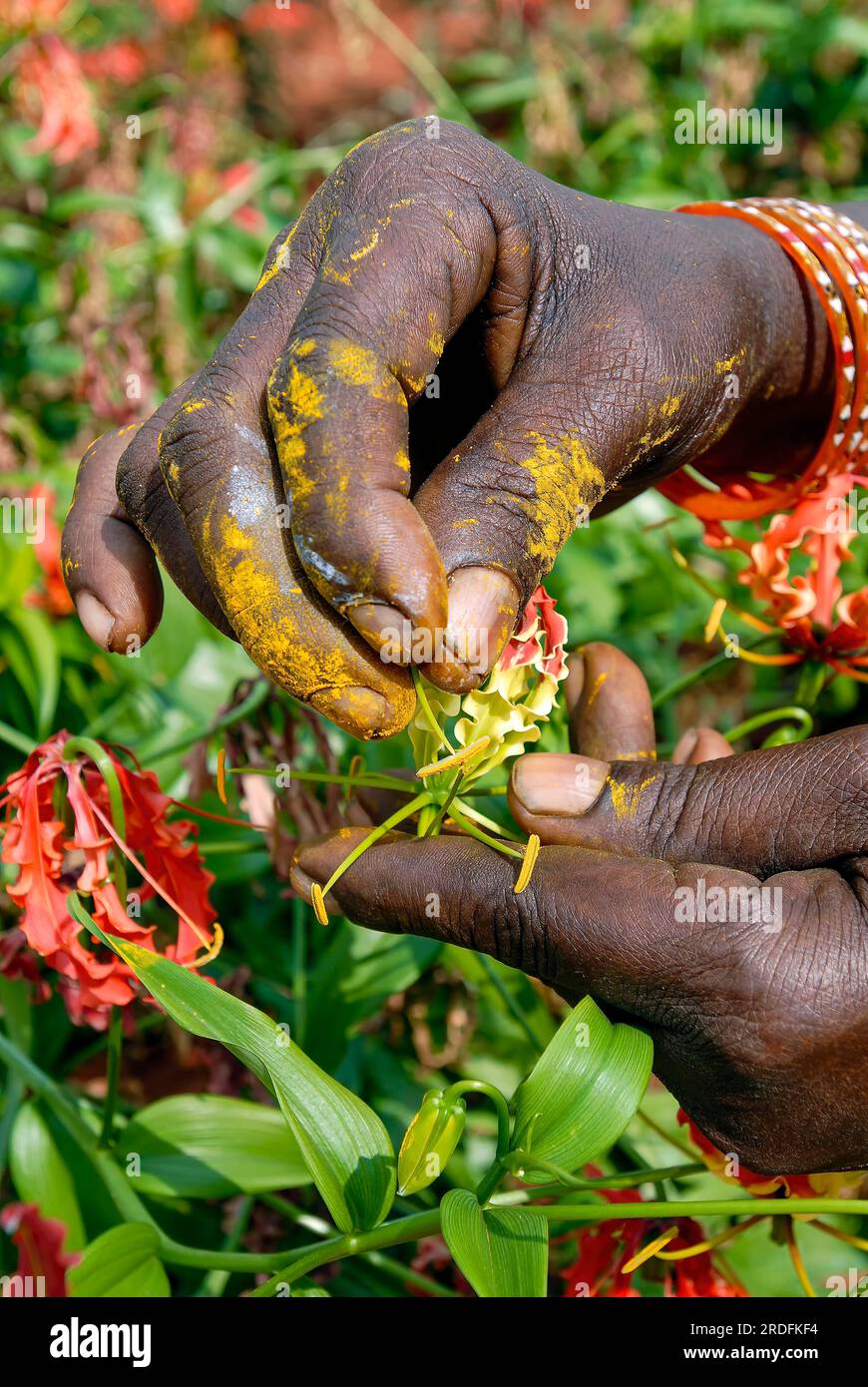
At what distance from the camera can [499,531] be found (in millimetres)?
713

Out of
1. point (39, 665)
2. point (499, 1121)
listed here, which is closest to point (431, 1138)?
point (499, 1121)

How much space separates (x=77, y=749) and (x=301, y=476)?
37 centimetres

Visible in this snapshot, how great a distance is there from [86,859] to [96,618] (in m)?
0.18

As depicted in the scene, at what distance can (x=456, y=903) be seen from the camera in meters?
0.78

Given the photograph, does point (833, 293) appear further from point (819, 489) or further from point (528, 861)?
point (528, 861)

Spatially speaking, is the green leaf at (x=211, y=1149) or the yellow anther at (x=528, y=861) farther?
the green leaf at (x=211, y=1149)

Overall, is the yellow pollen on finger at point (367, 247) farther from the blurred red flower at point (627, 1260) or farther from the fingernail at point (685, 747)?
the blurred red flower at point (627, 1260)

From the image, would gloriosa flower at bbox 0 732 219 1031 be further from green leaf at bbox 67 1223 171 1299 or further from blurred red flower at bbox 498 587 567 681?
blurred red flower at bbox 498 587 567 681

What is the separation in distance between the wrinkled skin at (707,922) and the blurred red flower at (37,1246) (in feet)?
1.53

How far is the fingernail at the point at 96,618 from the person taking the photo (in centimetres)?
83

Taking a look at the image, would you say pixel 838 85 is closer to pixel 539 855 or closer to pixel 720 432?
pixel 720 432

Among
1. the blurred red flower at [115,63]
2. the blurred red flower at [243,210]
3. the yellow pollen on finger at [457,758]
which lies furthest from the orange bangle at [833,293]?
the blurred red flower at [115,63]
